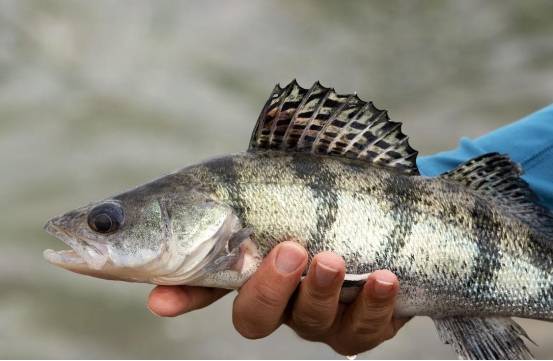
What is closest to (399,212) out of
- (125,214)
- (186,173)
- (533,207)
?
(533,207)

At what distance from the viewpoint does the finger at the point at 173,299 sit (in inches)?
88.2

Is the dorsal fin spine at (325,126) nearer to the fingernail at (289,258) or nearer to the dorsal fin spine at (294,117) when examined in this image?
the dorsal fin spine at (294,117)

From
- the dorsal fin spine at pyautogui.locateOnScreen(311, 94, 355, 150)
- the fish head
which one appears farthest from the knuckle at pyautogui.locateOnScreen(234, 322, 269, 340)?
the dorsal fin spine at pyautogui.locateOnScreen(311, 94, 355, 150)

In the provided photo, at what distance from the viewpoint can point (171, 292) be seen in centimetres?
226

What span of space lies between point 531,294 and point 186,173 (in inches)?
51.3

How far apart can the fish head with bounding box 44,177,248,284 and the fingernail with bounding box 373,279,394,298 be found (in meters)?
0.50

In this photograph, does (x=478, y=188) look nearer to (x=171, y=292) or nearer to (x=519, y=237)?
(x=519, y=237)

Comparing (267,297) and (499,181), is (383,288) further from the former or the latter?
(499,181)

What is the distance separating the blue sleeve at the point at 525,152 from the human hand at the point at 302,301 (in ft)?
3.14

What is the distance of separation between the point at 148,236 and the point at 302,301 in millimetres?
609

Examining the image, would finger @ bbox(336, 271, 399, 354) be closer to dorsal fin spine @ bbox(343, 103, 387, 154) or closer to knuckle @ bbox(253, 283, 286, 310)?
knuckle @ bbox(253, 283, 286, 310)

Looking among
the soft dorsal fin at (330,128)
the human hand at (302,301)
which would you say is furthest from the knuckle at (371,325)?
the soft dorsal fin at (330,128)

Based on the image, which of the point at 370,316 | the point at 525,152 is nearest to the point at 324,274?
the point at 370,316

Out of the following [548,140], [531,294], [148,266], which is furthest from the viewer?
[548,140]
